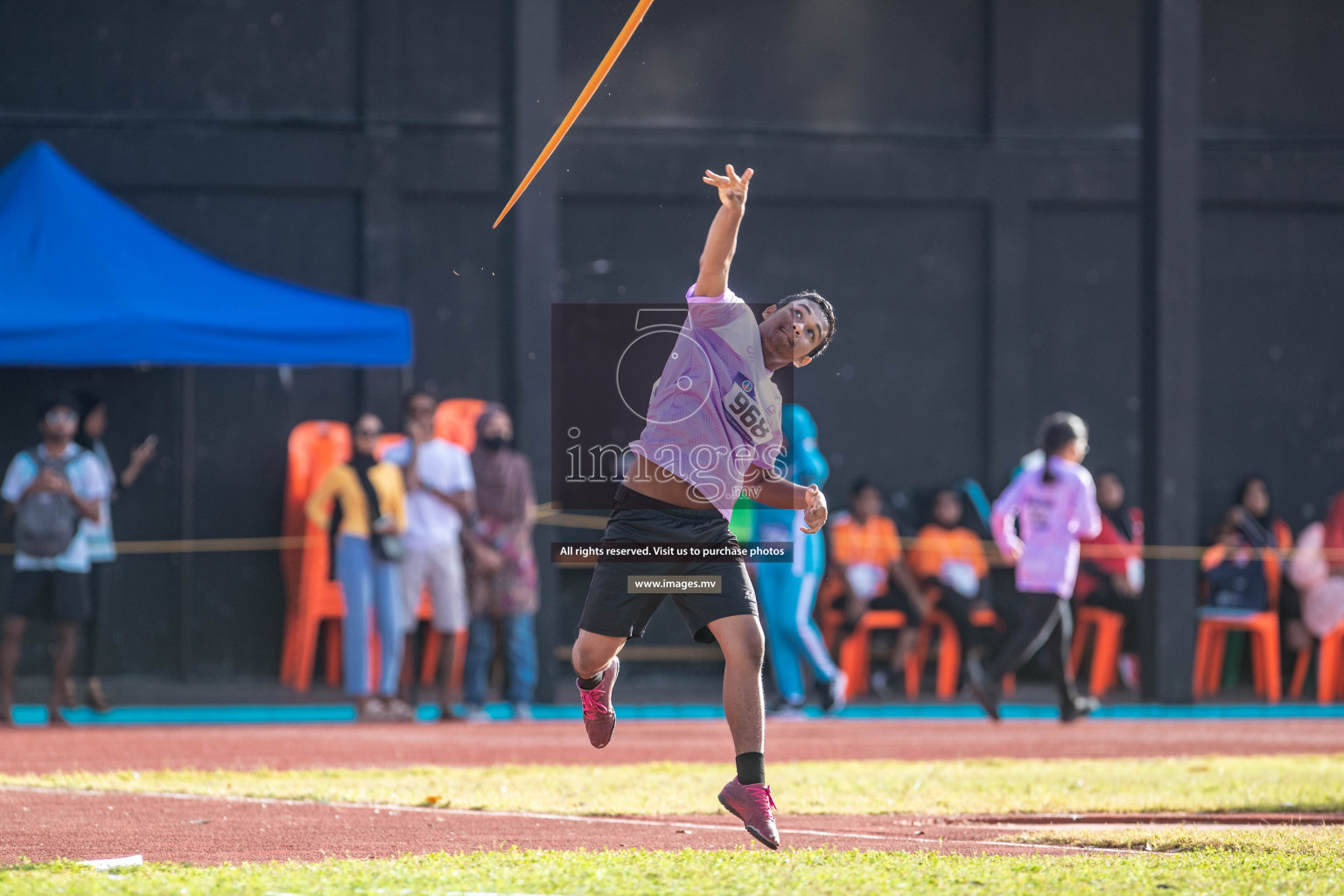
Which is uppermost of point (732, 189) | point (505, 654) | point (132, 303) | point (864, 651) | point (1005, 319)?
point (1005, 319)

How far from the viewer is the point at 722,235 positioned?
18.0ft

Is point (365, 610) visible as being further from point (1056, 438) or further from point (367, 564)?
point (1056, 438)

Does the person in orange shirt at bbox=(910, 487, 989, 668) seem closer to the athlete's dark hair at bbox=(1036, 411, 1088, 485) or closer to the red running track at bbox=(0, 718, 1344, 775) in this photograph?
the red running track at bbox=(0, 718, 1344, 775)

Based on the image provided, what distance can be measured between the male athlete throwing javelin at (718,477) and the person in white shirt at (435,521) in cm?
637

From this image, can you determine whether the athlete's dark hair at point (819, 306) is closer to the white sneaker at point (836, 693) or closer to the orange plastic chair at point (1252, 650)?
the white sneaker at point (836, 693)

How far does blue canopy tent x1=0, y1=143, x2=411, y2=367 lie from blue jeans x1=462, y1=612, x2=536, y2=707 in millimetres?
2206

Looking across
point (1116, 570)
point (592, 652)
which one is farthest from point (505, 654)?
point (592, 652)

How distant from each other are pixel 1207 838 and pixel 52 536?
307 inches

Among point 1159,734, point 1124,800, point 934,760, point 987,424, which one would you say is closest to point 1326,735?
point 1159,734

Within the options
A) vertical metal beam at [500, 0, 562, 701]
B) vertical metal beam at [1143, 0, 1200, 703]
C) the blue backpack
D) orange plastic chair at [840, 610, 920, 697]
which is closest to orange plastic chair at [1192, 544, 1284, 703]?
vertical metal beam at [1143, 0, 1200, 703]

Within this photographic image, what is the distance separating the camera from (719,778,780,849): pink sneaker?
5508 millimetres

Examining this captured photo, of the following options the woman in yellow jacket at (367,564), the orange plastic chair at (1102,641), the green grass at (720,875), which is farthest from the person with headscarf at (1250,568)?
the green grass at (720,875)

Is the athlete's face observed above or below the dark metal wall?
below

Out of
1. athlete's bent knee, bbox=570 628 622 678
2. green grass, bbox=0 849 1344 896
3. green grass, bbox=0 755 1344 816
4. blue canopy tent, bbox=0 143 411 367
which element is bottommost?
green grass, bbox=0 755 1344 816
